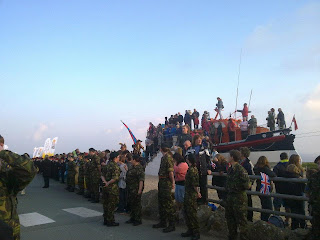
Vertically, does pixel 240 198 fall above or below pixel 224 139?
below

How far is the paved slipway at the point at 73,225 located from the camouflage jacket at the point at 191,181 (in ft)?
3.19

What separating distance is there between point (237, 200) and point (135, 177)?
283 centimetres

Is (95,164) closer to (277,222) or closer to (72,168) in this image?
(72,168)

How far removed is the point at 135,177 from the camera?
6883mm

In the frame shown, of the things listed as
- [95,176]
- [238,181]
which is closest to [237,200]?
[238,181]

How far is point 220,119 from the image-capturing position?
744 inches

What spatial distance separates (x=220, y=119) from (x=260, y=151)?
3.30 meters

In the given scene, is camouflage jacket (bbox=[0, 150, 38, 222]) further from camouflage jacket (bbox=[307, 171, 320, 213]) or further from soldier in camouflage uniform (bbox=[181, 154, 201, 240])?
camouflage jacket (bbox=[307, 171, 320, 213])

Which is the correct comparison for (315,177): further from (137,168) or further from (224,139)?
(224,139)

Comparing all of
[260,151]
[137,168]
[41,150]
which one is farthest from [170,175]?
[41,150]

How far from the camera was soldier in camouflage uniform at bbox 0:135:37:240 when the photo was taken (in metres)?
2.79

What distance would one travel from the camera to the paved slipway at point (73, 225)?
5.90m

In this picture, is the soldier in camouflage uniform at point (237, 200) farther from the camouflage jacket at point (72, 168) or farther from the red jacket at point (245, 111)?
the red jacket at point (245, 111)

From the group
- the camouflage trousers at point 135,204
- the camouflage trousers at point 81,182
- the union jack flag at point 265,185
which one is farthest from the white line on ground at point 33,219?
the union jack flag at point 265,185
